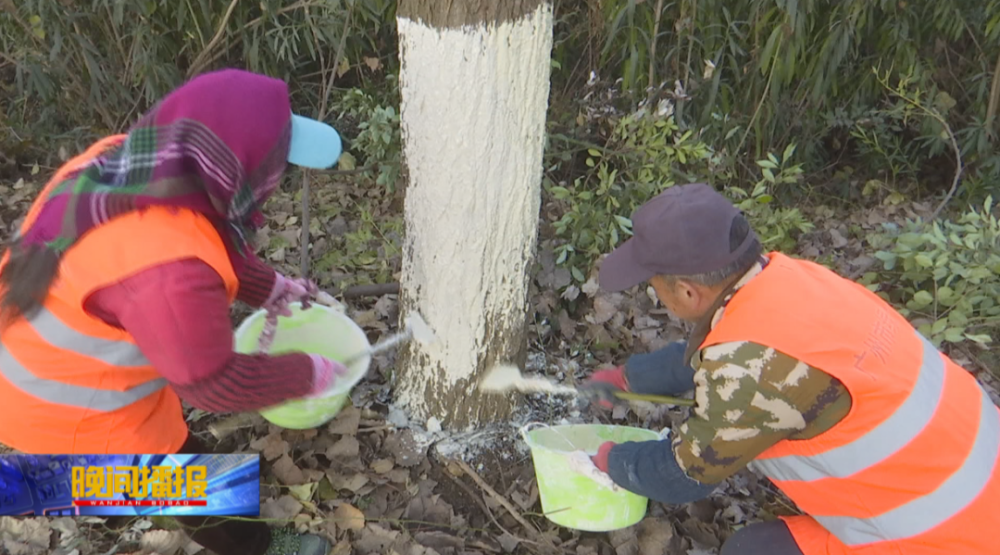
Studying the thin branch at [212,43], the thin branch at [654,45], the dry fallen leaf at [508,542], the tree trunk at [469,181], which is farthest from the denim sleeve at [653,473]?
the thin branch at [212,43]

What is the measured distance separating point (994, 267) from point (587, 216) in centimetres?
165

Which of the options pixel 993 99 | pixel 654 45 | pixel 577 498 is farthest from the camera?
pixel 993 99

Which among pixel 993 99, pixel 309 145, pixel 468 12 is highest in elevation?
pixel 468 12

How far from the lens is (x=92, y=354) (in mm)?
1427

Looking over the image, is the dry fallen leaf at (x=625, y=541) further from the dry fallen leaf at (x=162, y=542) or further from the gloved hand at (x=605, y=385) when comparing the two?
the dry fallen leaf at (x=162, y=542)

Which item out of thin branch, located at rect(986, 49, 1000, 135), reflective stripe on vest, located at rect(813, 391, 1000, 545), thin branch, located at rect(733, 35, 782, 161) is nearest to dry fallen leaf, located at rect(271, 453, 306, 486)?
reflective stripe on vest, located at rect(813, 391, 1000, 545)

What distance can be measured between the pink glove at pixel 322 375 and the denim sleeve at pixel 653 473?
0.73 metres

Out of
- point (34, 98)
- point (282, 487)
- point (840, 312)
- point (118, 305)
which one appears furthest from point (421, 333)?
point (34, 98)

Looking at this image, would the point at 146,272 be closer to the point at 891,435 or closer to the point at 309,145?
the point at 309,145

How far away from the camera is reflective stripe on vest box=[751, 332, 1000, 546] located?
4.46 ft

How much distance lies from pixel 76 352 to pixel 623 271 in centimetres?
120

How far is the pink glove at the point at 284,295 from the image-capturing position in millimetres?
1933

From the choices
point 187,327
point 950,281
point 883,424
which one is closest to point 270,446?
point 187,327

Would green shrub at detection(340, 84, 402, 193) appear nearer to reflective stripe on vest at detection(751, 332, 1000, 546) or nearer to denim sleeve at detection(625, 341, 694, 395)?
denim sleeve at detection(625, 341, 694, 395)
